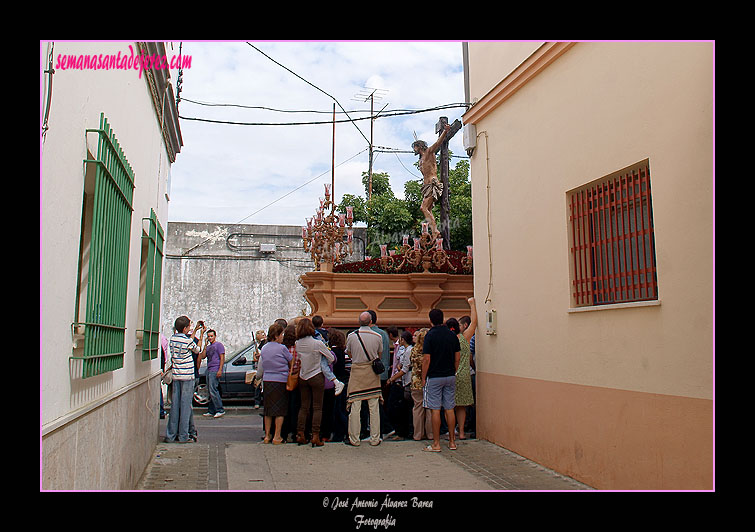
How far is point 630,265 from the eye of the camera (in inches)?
241

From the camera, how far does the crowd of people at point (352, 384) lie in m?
8.19

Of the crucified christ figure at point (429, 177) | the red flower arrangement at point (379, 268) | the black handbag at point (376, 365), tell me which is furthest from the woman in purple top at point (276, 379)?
the crucified christ figure at point (429, 177)

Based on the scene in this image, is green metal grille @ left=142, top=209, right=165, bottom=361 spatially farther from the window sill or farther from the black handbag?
the window sill

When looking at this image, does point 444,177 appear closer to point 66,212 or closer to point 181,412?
point 181,412

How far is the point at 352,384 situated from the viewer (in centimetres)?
894

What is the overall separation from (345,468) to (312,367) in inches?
66.4

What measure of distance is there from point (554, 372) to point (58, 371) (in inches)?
203

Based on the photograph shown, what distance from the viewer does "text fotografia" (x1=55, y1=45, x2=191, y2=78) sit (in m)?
3.38

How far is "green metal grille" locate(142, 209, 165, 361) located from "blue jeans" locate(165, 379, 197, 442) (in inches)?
25.4

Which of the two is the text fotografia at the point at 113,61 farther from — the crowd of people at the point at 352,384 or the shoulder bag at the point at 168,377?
the shoulder bag at the point at 168,377

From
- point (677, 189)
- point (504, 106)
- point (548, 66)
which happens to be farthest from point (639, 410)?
point (504, 106)

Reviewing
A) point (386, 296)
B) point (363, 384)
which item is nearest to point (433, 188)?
point (386, 296)
